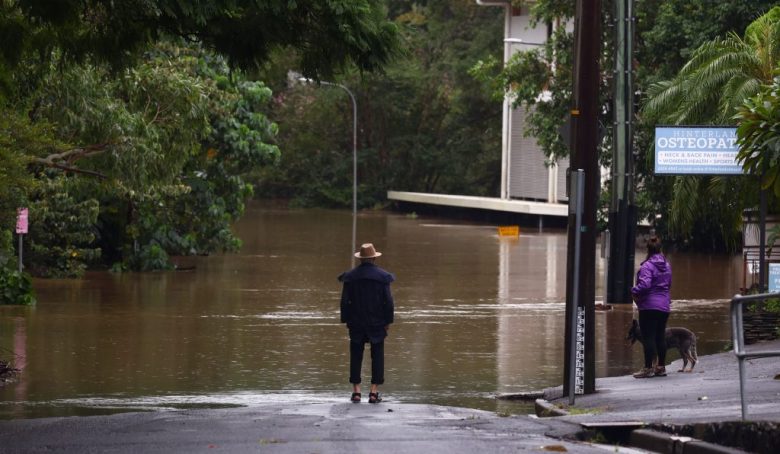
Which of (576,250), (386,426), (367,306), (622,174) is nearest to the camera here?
(386,426)

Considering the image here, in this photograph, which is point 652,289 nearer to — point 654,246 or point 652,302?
point 652,302

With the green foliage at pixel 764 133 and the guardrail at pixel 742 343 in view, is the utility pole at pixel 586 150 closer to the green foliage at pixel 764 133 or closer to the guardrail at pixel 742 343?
the green foliage at pixel 764 133

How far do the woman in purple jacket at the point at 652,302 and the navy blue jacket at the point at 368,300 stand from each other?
332cm

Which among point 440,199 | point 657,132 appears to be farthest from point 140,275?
point 440,199

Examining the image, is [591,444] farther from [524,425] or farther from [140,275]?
[140,275]

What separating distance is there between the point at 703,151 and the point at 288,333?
23.0 ft

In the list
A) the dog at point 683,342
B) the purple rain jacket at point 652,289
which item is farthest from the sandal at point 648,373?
the purple rain jacket at point 652,289

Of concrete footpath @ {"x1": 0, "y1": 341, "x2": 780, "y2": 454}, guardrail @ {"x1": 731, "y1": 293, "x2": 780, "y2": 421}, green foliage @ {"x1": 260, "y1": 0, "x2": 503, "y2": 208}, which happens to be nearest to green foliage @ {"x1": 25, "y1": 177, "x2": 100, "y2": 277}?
concrete footpath @ {"x1": 0, "y1": 341, "x2": 780, "y2": 454}

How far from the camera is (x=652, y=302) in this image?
49.9 ft

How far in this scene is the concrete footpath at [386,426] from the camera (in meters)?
9.98

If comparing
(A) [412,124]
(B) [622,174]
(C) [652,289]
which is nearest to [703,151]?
(C) [652,289]

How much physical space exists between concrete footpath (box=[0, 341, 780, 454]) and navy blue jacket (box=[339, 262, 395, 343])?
83cm

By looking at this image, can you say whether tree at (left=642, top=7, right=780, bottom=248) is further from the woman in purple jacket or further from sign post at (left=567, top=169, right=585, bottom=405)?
sign post at (left=567, top=169, right=585, bottom=405)

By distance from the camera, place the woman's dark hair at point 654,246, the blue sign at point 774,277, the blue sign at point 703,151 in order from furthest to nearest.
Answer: the blue sign at point 703,151 → the blue sign at point 774,277 → the woman's dark hair at point 654,246
